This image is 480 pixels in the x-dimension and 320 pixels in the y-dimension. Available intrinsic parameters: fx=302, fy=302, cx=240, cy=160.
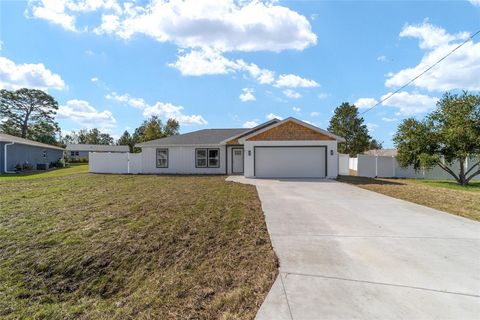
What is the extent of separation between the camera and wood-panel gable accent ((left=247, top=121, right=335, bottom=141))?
18.7 metres

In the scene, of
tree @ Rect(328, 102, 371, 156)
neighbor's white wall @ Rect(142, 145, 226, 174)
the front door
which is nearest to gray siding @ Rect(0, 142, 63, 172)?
neighbor's white wall @ Rect(142, 145, 226, 174)

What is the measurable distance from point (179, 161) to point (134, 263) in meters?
18.0

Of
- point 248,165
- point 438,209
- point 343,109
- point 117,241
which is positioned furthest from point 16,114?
point 438,209

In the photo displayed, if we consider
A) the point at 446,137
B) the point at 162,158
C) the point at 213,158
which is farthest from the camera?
the point at 162,158

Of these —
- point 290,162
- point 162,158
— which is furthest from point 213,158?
point 290,162

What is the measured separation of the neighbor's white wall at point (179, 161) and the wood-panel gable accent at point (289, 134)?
14.4 feet

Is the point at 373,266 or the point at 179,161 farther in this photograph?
the point at 179,161

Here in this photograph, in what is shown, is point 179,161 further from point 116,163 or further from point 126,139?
point 126,139

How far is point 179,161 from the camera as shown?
22.6 m

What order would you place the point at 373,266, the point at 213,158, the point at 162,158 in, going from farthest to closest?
the point at 162,158 → the point at 213,158 → the point at 373,266

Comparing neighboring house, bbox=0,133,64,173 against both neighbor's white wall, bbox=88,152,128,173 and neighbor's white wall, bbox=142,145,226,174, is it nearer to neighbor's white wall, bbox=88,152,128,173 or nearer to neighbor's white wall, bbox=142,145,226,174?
neighbor's white wall, bbox=88,152,128,173

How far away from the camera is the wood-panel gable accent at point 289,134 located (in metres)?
18.7

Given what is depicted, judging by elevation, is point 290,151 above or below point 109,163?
above

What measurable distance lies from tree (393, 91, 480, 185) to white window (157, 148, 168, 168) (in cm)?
1651
